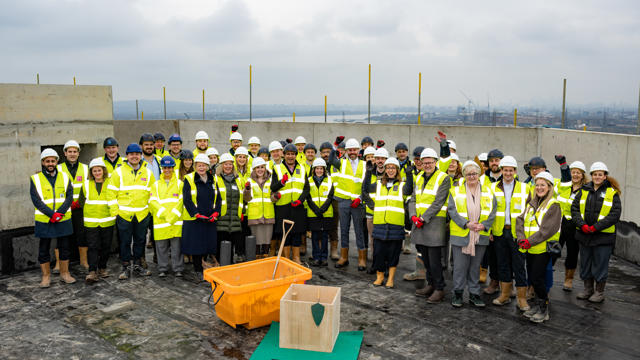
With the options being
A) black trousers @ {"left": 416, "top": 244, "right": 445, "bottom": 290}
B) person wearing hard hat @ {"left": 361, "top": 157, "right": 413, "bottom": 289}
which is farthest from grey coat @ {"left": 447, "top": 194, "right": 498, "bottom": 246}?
person wearing hard hat @ {"left": 361, "top": 157, "right": 413, "bottom": 289}

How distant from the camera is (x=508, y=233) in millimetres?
6547

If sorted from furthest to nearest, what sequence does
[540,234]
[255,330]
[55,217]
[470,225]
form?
[55,217] < [470,225] < [540,234] < [255,330]

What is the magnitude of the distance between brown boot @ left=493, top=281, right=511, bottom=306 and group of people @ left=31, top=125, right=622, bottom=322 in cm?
2

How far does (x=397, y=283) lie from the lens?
24.8 ft

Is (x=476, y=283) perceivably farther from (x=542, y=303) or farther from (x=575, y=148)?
(x=575, y=148)

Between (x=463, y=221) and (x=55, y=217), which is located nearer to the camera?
(x=463, y=221)

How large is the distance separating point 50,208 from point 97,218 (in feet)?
2.14

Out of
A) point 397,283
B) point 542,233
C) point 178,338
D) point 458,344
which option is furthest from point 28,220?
point 542,233

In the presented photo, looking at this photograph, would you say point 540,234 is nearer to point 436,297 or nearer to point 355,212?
point 436,297

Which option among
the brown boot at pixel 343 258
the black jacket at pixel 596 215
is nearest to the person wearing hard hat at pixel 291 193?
the brown boot at pixel 343 258

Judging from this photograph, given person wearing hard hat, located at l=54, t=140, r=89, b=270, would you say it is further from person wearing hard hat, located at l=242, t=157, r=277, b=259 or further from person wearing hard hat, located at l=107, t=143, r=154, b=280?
person wearing hard hat, located at l=242, t=157, r=277, b=259

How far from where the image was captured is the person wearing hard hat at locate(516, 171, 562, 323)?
5988mm

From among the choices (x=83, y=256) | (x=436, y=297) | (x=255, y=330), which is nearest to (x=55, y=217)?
(x=83, y=256)

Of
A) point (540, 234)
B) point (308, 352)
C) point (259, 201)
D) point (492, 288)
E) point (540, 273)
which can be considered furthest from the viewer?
point (259, 201)
